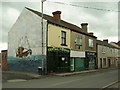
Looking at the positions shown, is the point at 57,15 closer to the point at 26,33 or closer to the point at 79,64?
the point at 26,33

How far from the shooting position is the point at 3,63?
3030 cm

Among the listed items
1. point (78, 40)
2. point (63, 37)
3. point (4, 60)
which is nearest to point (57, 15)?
point (63, 37)

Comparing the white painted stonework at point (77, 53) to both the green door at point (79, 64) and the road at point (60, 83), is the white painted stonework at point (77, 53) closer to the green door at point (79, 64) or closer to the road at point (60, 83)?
the green door at point (79, 64)

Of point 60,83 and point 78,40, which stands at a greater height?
point 78,40

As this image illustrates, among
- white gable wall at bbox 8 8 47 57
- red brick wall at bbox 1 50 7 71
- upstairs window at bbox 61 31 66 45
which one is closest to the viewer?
white gable wall at bbox 8 8 47 57

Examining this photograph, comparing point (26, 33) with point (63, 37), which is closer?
point (26, 33)

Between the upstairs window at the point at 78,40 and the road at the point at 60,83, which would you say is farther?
the upstairs window at the point at 78,40

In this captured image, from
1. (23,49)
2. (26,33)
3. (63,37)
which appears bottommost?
(23,49)

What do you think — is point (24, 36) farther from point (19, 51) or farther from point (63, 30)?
point (63, 30)

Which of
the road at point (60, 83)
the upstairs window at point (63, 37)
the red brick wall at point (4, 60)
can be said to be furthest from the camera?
the red brick wall at point (4, 60)

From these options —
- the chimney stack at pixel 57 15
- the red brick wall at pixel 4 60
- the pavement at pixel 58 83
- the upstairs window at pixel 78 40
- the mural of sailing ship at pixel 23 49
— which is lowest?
the pavement at pixel 58 83

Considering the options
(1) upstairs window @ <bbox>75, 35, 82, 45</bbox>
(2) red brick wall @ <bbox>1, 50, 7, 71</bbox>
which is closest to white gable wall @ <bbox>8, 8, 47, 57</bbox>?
(2) red brick wall @ <bbox>1, 50, 7, 71</bbox>

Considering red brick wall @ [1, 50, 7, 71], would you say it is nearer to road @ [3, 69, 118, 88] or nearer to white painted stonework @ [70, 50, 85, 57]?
white painted stonework @ [70, 50, 85, 57]

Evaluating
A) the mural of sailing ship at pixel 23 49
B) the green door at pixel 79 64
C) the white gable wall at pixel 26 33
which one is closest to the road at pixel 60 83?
the white gable wall at pixel 26 33
